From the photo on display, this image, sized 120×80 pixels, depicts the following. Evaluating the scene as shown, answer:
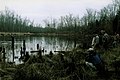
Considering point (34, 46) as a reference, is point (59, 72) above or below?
below

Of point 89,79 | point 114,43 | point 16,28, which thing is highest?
point 16,28

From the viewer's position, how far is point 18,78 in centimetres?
1062

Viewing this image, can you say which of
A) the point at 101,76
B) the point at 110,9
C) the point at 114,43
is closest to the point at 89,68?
the point at 101,76

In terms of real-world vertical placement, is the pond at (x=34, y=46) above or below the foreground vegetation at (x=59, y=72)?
above

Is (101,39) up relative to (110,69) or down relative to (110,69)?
up

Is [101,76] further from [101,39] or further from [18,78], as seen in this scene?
[101,39]

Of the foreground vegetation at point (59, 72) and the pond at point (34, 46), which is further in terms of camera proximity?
the pond at point (34, 46)

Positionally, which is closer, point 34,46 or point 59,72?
point 59,72

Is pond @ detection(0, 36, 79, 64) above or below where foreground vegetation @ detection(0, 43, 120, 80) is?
above

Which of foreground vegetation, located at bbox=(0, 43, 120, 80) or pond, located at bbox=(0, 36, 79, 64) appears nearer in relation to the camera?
foreground vegetation, located at bbox=(0, 43, 120, 80)

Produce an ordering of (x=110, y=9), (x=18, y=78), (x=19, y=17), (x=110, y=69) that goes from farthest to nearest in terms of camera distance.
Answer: (x=19, y=17)
(x=110, y=9)
(x=110, y=69)
(x=18, y=78)

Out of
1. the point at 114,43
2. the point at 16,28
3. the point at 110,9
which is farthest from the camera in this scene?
the point at 16,28

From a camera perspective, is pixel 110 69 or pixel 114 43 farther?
pixel 114 43

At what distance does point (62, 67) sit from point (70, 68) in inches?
18.8
